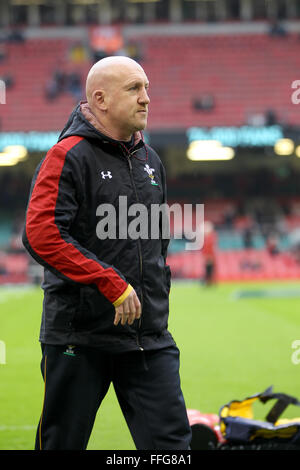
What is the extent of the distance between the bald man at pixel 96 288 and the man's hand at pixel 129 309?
22mm

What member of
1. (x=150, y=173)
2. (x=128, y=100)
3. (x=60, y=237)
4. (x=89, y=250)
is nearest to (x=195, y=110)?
(x=150, y=173)

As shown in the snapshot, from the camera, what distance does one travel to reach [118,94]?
337cm

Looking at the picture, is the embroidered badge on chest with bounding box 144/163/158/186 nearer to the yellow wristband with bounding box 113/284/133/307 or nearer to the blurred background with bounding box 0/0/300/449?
the yellow wristband with bounding box 113/284/133/307

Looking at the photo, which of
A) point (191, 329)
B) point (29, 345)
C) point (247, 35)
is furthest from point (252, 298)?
point (247, 35)

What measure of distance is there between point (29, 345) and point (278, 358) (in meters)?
3.61

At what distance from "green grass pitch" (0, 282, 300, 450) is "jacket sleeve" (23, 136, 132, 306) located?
2.43 m

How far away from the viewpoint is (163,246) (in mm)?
3639

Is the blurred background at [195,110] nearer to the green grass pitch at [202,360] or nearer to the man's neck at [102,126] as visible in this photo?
the green grass pitch at [202,360]

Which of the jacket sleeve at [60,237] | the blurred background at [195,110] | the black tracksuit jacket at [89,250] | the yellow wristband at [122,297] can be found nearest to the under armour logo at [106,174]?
the black tracksuit jacket at [89,250]

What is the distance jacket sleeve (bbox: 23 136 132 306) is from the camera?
3139mm

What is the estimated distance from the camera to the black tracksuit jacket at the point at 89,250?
3.18 metres

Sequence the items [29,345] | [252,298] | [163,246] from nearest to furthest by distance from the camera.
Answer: [163,246] → [29,345] → [252,298]

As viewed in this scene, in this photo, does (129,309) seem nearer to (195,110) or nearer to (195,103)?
(195,110)
